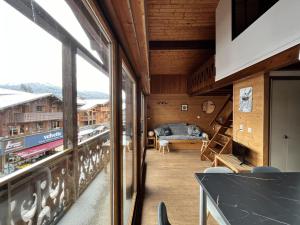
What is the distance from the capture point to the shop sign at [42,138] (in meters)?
0.50

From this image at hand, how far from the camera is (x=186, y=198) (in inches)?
123

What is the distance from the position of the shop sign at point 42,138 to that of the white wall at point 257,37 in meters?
2.16

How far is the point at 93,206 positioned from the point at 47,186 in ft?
1.94

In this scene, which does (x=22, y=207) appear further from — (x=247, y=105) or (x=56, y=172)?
(x=247, y=105)

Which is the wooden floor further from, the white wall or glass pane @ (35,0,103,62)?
glass pane @ (35,0,103,62)

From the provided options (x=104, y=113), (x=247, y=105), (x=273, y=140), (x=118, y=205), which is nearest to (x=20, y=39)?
(x=104, y=113)

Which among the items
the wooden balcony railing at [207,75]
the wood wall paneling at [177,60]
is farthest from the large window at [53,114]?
the wood wall paneling at [177,60]

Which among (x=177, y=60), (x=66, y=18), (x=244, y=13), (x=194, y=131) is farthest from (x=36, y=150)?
Result: (x=194, y=131)

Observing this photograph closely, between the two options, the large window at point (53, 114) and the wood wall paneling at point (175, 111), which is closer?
the large window at point (53, 114)

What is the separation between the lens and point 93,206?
116 centimetres

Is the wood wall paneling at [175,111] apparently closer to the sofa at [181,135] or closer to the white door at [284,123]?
the sofa at [181,135]

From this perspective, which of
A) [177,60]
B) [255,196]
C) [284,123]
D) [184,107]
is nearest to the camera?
[255,196]

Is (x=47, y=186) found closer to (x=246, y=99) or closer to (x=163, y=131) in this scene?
(x=246, y=99)

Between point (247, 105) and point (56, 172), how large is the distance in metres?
3.48
